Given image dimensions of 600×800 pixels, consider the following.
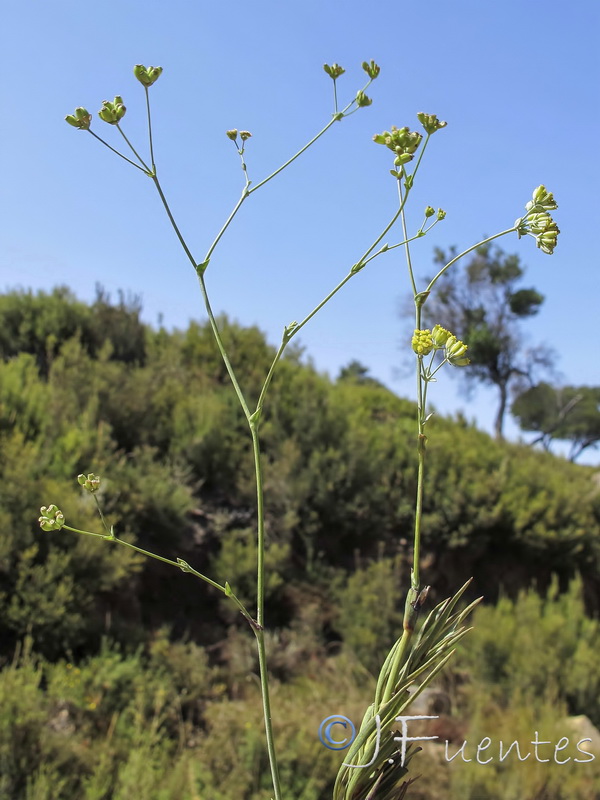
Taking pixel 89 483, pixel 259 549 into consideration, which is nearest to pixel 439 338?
pixel 259 549

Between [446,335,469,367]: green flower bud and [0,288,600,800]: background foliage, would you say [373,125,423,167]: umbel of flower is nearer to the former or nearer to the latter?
[446,335,469,367]: green flower bud

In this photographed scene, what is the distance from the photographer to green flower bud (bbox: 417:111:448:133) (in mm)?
700

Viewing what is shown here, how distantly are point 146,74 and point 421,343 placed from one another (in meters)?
0.39

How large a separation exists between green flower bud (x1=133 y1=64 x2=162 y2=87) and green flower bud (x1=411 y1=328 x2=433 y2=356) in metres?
0.37

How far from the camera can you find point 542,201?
0.64m

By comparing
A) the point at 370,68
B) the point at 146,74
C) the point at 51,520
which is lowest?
the point at 51,520

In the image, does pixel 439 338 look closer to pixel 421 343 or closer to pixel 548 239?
pixel 421 343

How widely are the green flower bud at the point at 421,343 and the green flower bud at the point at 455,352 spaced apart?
0.06 ft

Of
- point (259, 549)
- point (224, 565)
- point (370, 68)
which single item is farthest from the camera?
point (224, 565)

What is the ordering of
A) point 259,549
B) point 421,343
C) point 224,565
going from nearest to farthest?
point 259,549 < point 421,343 < point 224,565

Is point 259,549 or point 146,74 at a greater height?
point 146,74

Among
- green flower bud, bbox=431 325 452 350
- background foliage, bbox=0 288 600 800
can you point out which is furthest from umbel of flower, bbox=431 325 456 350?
background foliage, bbox=0 288 600 800

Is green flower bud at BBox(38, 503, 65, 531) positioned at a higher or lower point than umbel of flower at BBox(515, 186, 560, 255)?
lower

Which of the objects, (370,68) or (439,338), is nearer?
(439,338)
